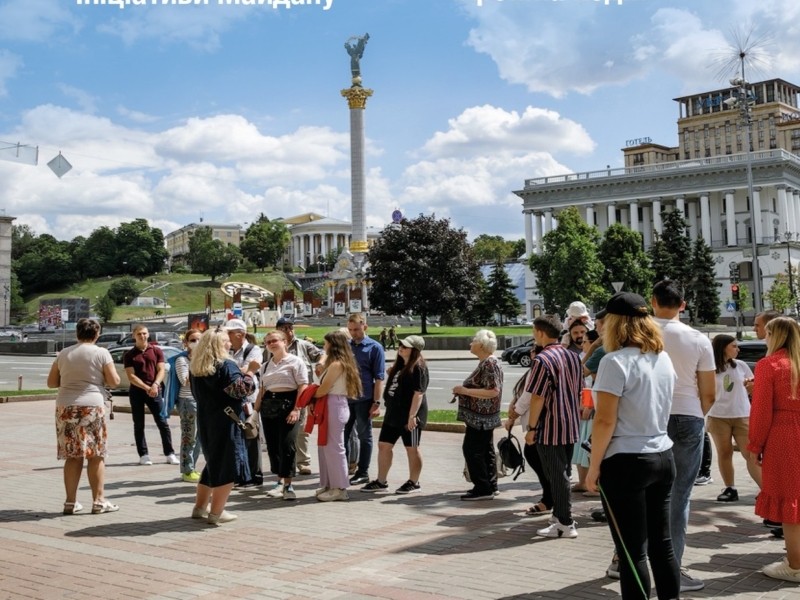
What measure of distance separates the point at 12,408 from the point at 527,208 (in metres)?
86.6

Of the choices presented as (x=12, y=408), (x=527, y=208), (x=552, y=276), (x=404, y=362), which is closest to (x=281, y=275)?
(x=527, y=208)

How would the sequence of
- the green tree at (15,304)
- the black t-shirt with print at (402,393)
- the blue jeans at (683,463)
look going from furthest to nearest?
the green tree at (15,304) < the black t-shirt with print at (402,393) < the blue jeans at (683,463)

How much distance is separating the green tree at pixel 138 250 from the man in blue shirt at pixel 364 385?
537 feet

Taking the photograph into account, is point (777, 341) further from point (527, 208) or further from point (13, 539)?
point (527, 208)

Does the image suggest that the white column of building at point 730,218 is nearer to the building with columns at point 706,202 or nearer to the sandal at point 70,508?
the building with columns at point 706,202

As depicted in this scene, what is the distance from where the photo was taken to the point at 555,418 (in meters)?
7.43

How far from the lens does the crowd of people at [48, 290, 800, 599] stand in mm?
4609

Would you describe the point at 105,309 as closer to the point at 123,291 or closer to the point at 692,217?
the point at 123,291

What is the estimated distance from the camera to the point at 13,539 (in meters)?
7.57

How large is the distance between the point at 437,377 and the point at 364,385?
19227 millimetres

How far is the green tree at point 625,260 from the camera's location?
74000 millimetres

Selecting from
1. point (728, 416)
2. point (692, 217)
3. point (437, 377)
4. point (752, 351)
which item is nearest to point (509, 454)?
point (728, 416)

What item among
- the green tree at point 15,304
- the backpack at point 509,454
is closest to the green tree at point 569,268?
the backpack at point 509,454

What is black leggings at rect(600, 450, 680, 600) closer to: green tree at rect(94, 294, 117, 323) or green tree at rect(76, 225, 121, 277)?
green tree at rect(94, 294, 117, 323)
